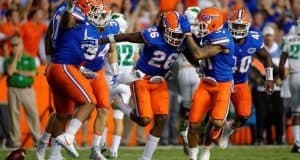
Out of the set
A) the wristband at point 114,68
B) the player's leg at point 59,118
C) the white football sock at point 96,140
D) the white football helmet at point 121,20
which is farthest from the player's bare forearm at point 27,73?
the player's leg at point 59,118

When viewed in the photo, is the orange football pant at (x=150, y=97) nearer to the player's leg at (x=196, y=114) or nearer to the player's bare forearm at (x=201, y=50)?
the player's leg at (x=196, y=114)

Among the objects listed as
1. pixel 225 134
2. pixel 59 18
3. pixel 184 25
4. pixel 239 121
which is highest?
pixel 59 18

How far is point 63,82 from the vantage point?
10484 millimetres

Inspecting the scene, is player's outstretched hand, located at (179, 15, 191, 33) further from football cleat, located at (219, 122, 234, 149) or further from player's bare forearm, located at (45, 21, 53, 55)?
football cleat, located at (219, 122, 234, 149)

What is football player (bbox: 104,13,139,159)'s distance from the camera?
13141 millimetres

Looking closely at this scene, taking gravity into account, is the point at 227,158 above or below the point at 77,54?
below

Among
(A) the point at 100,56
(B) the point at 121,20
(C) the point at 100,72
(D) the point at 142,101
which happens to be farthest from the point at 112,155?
(B) the point at 121,20

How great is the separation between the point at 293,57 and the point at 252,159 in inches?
92.5

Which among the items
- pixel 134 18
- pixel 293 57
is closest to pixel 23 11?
pixel 134 18

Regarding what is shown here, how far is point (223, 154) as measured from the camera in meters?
13.8

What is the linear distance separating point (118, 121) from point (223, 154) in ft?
5.18

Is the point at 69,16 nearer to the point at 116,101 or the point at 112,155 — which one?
the point at 112,155

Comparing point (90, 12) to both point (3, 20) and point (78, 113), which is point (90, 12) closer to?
point (78, 113)

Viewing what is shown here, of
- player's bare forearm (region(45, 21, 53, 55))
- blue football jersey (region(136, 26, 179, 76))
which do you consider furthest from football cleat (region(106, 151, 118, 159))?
player's bare forearm (region(45, 21, 53, 55))
